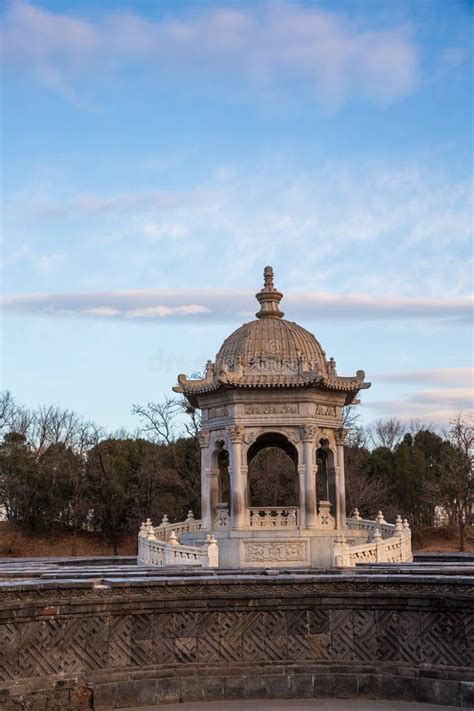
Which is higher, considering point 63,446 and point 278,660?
point 63,446

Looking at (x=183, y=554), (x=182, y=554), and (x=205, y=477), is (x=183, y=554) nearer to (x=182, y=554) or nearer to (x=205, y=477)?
(x=182, y=554)

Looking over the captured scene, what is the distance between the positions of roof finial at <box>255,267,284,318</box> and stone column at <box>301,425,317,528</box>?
4.26 metres

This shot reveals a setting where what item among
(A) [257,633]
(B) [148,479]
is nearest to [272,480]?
(B) [148,479]

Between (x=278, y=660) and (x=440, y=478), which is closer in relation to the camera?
(x=278, y=660)

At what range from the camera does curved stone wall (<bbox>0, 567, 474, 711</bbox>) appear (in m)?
9.40

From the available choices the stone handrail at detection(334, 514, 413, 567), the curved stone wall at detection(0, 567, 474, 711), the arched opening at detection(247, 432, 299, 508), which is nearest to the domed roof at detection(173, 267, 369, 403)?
the stone handrail at detection(334, 514, 413, 567)

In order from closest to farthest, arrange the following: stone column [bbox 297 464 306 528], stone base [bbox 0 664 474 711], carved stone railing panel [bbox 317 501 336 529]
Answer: stone base [bbox 0 664 474 711] < stone column [bbox 297 464 306 528] < carved stone railing panel [bbox 317 501 336 529]

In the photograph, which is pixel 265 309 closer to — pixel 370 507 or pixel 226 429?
pixel 226 429

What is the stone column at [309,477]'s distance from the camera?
25.3m

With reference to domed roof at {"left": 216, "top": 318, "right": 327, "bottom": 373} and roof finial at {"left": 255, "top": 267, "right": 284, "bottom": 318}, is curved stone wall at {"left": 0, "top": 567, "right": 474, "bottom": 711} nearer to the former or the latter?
domed roof at {"left": 216, "top": 318, "right": 327, "bottom": 373}

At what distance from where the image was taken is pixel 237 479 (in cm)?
2562

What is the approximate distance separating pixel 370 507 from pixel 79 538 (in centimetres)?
1811

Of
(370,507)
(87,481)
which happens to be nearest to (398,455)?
(370,507)

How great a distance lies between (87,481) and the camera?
5603 centimetres
